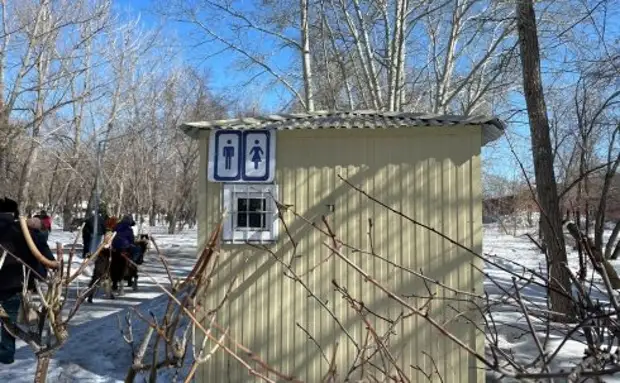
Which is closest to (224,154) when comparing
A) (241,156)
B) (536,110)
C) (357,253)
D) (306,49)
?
(241,156)

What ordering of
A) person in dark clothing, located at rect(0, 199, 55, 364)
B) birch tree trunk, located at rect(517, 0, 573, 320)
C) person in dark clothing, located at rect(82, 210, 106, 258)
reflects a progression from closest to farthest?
person in dark clothing, located at rect(0, 199, 55, 364), birch tree trunk, located at rect(517, 0, 573, 320), person in dark clothing, located at rect(82, 210, 106, 258)

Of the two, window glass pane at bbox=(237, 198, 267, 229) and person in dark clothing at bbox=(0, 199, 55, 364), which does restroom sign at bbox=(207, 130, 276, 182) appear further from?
person in dark clothing at bbox=(0, 199, 55, 364)

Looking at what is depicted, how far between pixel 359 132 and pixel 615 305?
3855 millimetres

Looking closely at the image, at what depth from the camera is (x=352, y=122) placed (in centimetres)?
494

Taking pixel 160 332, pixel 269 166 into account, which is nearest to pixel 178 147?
pixel 269 166

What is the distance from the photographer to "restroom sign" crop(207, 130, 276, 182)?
4.96 m

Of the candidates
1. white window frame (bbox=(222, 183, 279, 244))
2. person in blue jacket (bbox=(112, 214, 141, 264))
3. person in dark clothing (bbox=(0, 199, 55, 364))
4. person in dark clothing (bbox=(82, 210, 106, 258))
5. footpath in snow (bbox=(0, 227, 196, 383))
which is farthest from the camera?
person in dark clothing (bbox=(82, 210, 106, 258))

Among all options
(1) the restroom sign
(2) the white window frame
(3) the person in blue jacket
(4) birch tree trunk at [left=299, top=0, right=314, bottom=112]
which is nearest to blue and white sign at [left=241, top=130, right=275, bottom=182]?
(1) the restroom sign

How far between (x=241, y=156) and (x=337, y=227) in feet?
3.51

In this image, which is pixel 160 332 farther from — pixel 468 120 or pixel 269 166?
pixel 468 120

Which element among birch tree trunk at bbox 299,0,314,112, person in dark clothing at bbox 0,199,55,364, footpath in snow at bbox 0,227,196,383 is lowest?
footpath in snow at bbox 0,227,196,383

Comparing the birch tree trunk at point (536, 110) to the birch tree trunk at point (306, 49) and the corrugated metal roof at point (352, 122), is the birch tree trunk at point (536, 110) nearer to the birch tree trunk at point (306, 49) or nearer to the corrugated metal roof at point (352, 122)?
the corrugated metal roof at point (352, 122)

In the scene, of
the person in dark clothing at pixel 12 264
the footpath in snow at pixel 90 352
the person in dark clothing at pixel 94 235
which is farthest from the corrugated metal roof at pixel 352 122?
the person in dark clothing at pixel 94 235

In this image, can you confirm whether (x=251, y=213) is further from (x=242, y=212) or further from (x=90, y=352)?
(x=90, y=352)
